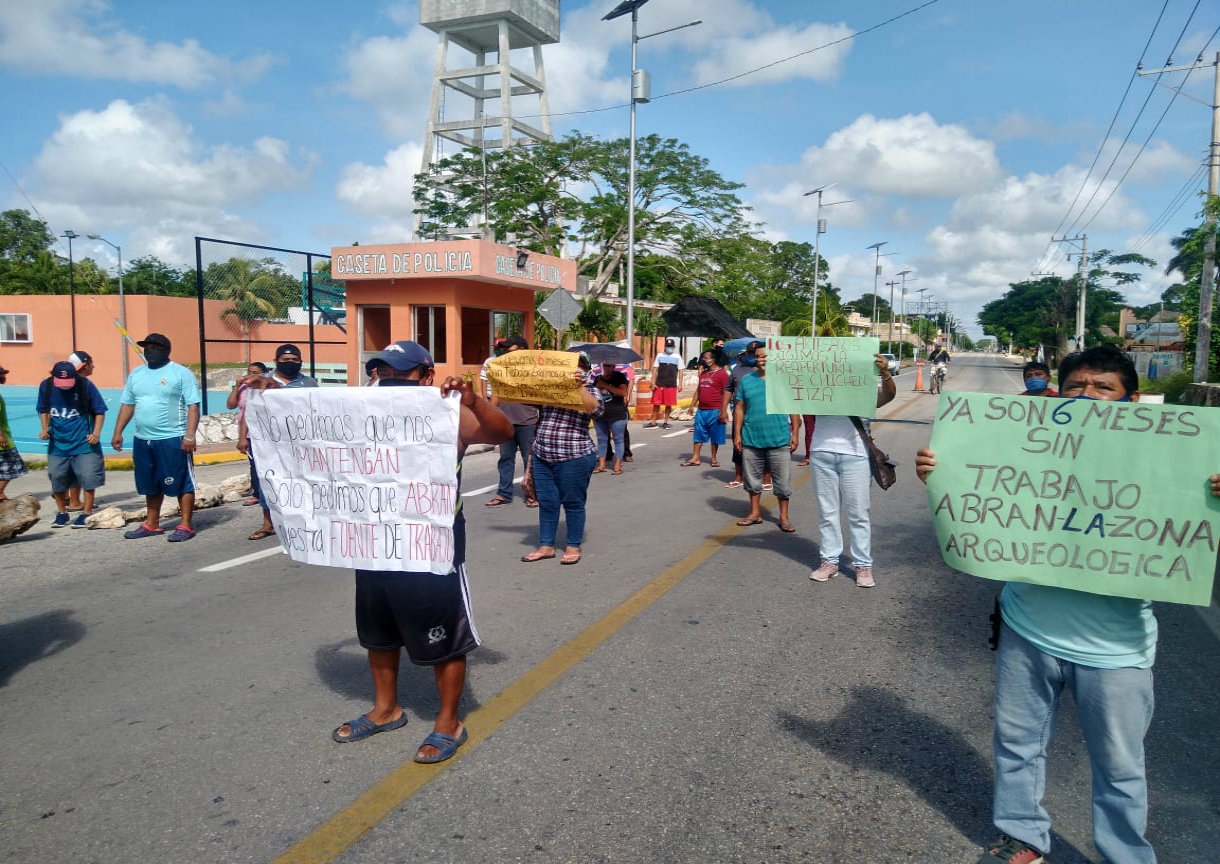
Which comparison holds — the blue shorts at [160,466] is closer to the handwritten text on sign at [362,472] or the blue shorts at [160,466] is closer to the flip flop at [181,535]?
the flip flop at [181,535]

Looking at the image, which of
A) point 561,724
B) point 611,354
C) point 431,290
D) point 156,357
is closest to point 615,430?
point 611,354

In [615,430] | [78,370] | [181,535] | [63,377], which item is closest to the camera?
[181,535]

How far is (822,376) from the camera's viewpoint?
625 centimetres

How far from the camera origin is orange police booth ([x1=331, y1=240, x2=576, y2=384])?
2072 centimetres

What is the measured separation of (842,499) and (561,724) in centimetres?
331

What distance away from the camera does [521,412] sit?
9141 millimetres

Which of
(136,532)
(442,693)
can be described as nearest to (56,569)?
(136,532)

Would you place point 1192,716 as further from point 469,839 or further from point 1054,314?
point 1054,314

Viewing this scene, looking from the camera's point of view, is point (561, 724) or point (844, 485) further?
point (844, 485)

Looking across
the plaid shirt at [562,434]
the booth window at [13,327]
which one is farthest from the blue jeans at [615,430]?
the booth window at [13,327]

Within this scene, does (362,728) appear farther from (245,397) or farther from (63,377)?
(63,377)

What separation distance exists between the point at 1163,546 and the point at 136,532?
7.95 m

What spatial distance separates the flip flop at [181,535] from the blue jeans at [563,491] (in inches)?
130

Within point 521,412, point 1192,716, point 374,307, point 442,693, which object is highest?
point 374,307
